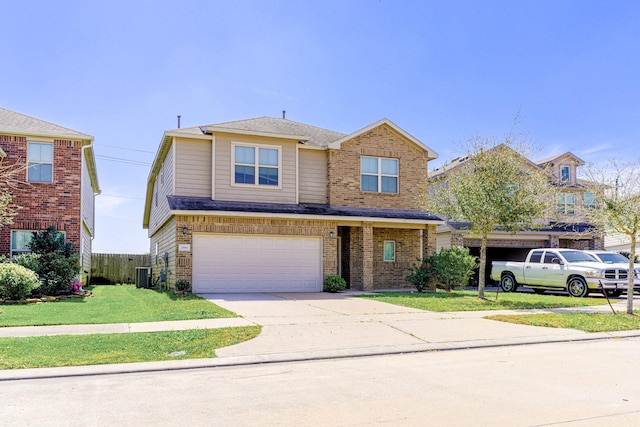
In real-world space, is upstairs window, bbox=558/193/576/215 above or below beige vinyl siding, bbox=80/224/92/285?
above

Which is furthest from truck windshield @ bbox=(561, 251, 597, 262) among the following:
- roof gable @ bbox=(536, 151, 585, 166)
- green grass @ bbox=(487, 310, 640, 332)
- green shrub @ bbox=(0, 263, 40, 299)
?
green shrub @ bbox=(0, 263, 40, 299)

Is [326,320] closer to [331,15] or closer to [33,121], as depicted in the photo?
[331,15]

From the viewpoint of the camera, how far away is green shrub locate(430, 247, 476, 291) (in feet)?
63.9

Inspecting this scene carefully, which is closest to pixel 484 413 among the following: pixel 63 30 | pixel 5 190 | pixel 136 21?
pixel 136 21

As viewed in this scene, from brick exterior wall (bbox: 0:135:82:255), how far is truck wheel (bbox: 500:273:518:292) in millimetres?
16985

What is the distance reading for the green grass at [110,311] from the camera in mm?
11385

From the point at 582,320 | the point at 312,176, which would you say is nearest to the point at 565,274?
the point at 582,320

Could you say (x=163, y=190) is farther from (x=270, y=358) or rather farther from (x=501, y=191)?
(x=270, y=358)

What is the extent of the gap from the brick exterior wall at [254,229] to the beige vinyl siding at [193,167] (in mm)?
1592

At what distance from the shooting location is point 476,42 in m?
16.8

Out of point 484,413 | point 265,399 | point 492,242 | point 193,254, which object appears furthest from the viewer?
point 492,242

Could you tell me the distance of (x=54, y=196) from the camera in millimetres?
18547

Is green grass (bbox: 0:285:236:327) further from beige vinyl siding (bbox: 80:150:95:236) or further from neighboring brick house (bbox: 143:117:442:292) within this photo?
beige vinyl siding (bbox: 80:150:95:236)

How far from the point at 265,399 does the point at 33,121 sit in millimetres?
17552
